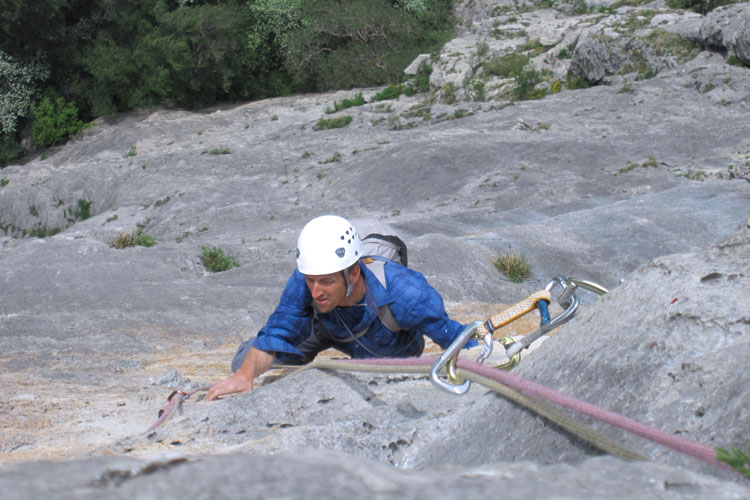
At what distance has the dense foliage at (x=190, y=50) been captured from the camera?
87.8ft

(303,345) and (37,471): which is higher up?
(37,471)

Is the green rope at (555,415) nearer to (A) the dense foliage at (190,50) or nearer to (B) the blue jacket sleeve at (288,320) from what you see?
(B) the blue jacket sleeve at (288,320)

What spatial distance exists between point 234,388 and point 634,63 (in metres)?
19.4

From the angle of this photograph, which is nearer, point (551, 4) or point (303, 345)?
point (303, 345)

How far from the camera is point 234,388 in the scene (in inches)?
134

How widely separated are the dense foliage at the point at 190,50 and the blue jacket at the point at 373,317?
24.4m

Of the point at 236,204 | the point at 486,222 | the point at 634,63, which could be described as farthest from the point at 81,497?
the point at 634,63

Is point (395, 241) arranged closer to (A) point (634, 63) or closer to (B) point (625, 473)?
(B) point (625, 473)

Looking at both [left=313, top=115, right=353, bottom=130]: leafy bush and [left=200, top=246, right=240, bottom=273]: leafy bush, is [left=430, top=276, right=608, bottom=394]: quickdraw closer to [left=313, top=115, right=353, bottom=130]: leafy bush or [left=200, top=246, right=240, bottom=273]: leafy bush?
[left=200, top=246, right=240, bottom=273]: leafy bush

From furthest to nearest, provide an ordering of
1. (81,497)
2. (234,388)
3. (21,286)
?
(21,286)
(234,388)
(81,497)

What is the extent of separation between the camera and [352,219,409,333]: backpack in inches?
137

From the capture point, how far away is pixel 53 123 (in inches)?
1070

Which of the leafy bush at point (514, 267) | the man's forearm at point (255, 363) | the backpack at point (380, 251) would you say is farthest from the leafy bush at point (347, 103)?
the man's forearm at point (255, 363)

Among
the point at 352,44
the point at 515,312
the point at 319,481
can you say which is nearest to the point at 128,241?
the point at 515,312
